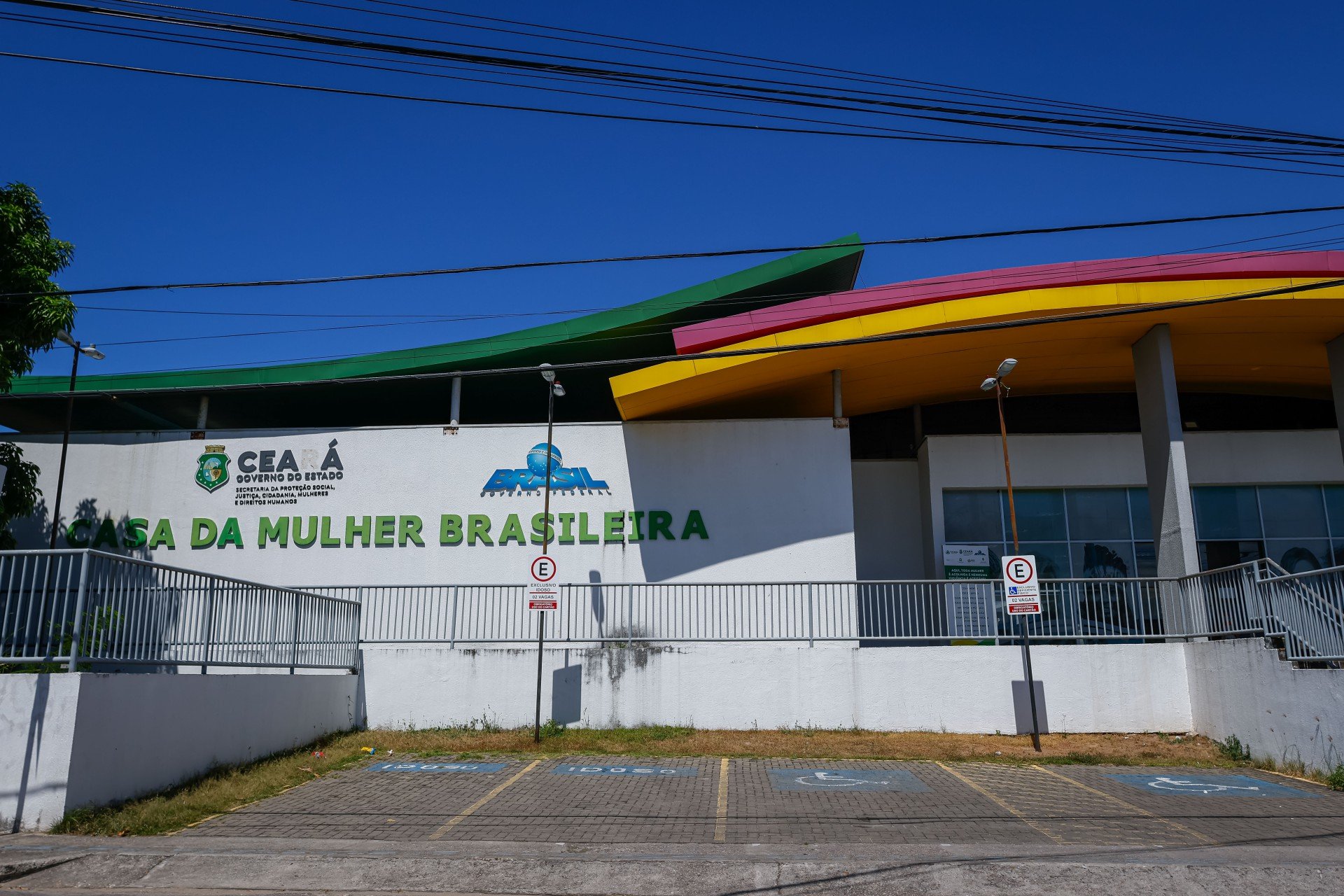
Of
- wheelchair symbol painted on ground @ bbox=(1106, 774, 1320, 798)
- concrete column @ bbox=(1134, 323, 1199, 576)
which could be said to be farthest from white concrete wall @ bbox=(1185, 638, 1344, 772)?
concrete column @ bbox=(1134, 323, 1199, 576)

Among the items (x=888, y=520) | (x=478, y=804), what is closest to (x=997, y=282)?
(x=888, y=520)

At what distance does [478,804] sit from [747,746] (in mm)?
5441

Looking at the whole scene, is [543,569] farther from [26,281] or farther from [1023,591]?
[26,281]

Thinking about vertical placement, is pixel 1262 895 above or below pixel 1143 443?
below

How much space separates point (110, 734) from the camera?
9680mm

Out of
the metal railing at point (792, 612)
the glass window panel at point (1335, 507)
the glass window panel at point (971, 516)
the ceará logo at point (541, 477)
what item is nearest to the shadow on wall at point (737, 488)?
the ceará logo at point (541, 477)

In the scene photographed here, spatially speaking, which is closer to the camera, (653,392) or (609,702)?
(609,702)

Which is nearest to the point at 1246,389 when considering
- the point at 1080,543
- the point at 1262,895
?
the point at 1080,543

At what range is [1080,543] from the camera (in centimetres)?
2214

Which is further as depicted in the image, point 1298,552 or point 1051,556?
point 1051,556

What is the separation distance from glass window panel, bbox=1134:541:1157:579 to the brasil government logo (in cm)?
1981

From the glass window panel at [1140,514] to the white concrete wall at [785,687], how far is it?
6126mm

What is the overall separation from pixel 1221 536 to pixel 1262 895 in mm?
16224

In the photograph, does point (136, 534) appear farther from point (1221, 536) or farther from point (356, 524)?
point (1221, 536)
